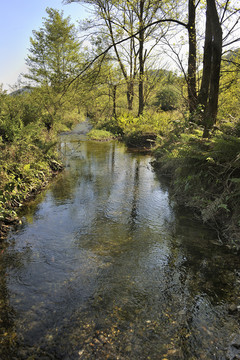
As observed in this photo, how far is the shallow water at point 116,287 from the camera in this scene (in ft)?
7.88

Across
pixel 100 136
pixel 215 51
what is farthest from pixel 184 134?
pixel 100 136

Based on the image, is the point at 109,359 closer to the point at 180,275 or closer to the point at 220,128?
the point at 180,275

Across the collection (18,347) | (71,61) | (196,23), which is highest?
(71,61)

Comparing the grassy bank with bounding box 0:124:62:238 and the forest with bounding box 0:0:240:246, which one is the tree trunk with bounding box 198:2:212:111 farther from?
the grassy bank with bounding box 0:124:62:238

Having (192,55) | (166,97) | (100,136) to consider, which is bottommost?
(100,136)

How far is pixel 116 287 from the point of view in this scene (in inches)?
127

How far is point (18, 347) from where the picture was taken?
2.38 m

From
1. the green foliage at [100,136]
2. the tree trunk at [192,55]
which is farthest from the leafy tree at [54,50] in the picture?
the tree trunk at [192,55]

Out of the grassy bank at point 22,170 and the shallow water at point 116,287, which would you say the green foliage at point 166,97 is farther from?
the shallow water at point 116,287

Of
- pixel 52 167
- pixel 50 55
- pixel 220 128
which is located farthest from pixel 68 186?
pixel 50 55

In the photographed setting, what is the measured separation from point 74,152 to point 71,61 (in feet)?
58.3

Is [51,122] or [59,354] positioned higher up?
[51,122]

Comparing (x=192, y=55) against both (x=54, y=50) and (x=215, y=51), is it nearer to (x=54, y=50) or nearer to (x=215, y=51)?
(x=215, y=51)

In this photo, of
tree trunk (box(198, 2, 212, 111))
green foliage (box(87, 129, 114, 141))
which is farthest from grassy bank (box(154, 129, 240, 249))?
green foliage (box(87, 129, 114, 141))
